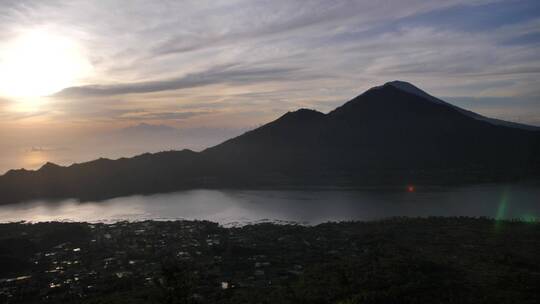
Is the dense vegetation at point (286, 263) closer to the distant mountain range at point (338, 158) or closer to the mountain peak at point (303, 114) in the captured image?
the distant mountain range at point (338, 158)

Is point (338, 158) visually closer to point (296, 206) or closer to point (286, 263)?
point (296, 206)

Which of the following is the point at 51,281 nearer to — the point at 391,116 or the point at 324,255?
the point at 324,255

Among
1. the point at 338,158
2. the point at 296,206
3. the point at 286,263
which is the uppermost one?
the point at 338,158

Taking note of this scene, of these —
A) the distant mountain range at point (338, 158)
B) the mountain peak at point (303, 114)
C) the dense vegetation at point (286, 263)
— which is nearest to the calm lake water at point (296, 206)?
the distant mountain range at point (338, 158)

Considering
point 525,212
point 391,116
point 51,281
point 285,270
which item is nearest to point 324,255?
point 285,270

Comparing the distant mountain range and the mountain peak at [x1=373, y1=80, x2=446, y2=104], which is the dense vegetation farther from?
the mountain peak at [x1=373, y1=80, x2=446, y2=104]

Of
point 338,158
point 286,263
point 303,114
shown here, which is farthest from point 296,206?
point 303,114
